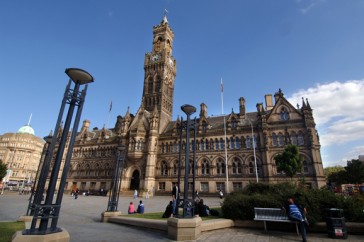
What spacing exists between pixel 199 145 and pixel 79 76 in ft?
117

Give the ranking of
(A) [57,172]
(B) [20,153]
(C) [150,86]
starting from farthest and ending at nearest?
(B) [20,153], (C) [150,86], (A) [57,172]

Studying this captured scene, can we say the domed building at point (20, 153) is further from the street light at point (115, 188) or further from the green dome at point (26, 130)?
the street light at point (115, 188)

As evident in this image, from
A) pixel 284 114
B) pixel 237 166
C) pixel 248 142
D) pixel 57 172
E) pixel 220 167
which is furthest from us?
pixel 220 167

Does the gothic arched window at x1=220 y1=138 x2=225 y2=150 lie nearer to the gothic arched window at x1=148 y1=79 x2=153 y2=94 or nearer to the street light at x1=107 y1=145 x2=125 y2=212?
the street light at x1=107 y1=145 x2=125 y2=212

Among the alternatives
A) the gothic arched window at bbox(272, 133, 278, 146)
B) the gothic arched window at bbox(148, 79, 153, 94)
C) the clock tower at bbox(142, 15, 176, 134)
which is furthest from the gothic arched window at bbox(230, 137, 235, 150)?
the gothic arched window at bbox(148, 79, 153, 94)

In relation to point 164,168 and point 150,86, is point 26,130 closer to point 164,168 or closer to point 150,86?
point 150,86

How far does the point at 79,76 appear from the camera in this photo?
7.67 meters

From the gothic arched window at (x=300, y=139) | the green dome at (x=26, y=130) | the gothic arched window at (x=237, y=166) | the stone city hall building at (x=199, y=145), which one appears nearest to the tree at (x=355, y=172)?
the stone city hall building at (x=199, y=145)

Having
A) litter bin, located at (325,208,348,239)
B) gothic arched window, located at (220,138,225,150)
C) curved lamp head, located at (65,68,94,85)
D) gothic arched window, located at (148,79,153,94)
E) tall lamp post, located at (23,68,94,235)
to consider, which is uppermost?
gothic arched window, located at (148,79,153,94)

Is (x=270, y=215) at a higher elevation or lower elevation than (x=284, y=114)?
lower

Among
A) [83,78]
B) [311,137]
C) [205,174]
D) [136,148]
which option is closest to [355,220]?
[83,78]

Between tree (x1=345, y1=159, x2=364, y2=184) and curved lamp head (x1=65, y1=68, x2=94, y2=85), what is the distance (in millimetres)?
68638

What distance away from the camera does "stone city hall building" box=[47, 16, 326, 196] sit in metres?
35.1

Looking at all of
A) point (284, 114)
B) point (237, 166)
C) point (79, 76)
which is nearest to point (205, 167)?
point (237, 166)
